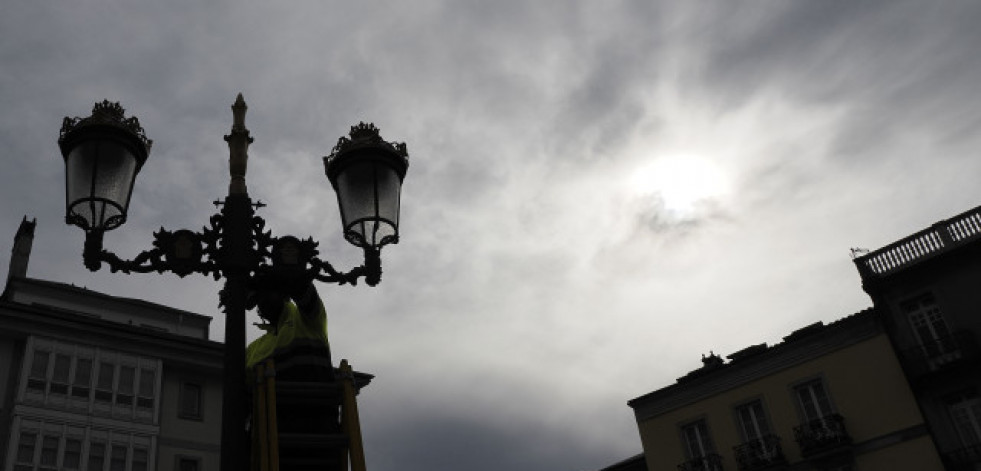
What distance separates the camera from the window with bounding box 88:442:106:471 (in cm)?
2758

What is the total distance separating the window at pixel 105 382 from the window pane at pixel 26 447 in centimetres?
247

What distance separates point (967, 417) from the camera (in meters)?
26.7

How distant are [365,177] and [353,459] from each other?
7.35ft

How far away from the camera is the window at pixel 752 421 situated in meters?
31.2

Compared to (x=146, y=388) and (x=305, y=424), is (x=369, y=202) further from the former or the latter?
(x=146, y=388)

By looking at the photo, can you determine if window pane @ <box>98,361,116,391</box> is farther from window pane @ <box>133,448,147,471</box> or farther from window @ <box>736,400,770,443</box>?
window @ <box>736,400,770,443</box>

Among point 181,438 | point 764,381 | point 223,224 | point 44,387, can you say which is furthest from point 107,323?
point 223,224

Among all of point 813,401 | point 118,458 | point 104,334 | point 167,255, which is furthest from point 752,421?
point 167,255

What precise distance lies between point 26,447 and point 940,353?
30492 mm

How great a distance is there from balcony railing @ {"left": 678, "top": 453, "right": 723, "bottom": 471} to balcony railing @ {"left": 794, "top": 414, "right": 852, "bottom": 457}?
3335 mm

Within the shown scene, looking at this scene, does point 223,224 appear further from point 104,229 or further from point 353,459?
point 353,459

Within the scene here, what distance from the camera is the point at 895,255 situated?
3014 cm

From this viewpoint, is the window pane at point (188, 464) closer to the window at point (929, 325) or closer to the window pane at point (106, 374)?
the window pane at point (106, 374)

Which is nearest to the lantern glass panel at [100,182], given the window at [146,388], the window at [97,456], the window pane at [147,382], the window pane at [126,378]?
the window at [97,456]
